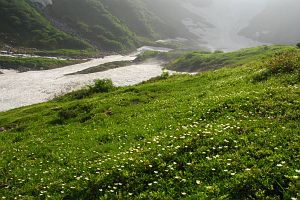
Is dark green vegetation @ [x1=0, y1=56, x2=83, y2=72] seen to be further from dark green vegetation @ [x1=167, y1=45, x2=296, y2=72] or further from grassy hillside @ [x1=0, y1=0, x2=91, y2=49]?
dark green vegetation @ [x1=167, y1=45, x2=296, y2=72]

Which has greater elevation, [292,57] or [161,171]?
[292,57]

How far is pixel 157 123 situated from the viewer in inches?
912

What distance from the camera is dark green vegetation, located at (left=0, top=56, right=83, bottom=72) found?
123312 millimetres

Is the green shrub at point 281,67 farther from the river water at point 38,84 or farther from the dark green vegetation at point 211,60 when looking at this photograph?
the dark green vegetation at point 211,60

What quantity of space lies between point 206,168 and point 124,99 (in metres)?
23.2

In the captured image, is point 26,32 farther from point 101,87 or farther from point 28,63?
point 101,87

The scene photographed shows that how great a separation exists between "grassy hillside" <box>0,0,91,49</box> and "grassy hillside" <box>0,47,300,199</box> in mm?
155236

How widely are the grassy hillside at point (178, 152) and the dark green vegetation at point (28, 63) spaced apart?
100356mm

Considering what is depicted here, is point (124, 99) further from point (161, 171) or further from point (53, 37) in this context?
point (53, 37)

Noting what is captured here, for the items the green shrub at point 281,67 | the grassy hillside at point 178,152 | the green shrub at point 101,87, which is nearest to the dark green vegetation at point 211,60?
the green shrub at point 101,87

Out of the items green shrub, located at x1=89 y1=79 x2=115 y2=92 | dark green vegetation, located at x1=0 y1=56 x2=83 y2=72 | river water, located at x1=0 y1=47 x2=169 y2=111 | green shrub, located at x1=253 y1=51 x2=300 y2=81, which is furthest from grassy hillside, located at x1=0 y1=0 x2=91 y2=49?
green shrub, located at x1=253 y1=51 x2=300 y2=81

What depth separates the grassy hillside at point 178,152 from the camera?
1297 cm

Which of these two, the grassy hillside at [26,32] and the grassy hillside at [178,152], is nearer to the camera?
the grassy hillside at [178,152]

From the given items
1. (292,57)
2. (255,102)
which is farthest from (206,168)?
(292,57)
